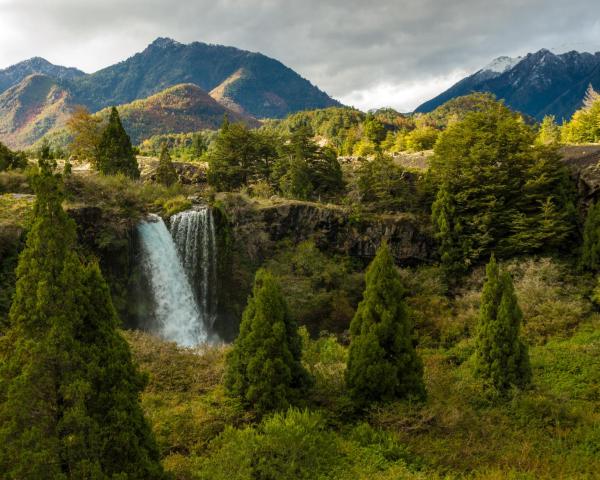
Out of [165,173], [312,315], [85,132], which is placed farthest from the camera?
[85,132]

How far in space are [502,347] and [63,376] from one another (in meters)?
12.4

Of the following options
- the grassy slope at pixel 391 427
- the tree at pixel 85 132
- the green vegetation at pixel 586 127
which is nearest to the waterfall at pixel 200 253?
the grassy slope at pixel 391 427

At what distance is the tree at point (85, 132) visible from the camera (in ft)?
107

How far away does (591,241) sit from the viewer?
2214 cm

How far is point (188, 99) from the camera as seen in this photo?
137 meters

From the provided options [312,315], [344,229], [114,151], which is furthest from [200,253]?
[114,151]

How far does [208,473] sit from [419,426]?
515cm

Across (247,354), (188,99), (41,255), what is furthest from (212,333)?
(188,99)

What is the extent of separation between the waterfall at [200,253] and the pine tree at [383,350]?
12155 mm

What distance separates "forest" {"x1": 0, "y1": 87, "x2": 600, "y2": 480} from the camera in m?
6.52

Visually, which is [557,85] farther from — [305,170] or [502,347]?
[502,347]

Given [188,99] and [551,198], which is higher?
[188,99]

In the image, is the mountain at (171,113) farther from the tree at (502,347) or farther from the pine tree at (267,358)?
the tree at (502,347)

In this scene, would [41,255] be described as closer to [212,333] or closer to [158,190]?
[212,333]
